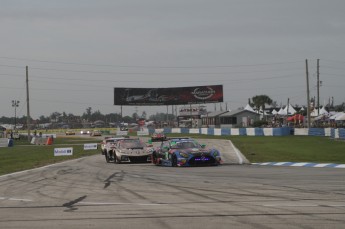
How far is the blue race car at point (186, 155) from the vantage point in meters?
20.7

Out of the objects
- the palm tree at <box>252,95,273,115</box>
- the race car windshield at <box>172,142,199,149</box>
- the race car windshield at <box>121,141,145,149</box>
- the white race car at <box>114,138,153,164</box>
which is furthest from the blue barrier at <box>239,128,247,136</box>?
the palm tree at <box>252,95,273,115</box>

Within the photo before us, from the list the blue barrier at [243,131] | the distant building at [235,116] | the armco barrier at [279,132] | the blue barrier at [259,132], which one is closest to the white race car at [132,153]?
the armco barrier at [279,132]

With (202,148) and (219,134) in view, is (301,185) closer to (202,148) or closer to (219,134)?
(202,148)

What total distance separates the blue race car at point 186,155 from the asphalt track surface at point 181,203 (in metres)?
6.45


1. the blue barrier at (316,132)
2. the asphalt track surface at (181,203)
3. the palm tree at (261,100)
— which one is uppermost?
the palm tree at (261,100)

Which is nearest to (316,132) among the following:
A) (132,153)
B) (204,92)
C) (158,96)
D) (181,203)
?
(132,153)

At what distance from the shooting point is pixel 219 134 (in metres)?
74.5

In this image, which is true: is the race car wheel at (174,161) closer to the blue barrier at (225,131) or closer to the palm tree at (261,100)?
the blue barrier at (225,131)

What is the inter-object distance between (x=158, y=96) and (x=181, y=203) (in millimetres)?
89224

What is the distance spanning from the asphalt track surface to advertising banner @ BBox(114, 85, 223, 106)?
3304 inches

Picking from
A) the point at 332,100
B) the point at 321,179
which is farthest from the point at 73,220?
the point at 332,100

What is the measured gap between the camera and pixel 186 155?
67.9ft

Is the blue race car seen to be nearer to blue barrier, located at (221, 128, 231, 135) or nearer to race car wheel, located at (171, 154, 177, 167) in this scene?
race car wheel, located at (171, 154, 177, 167)

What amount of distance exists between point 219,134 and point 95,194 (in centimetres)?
6379
